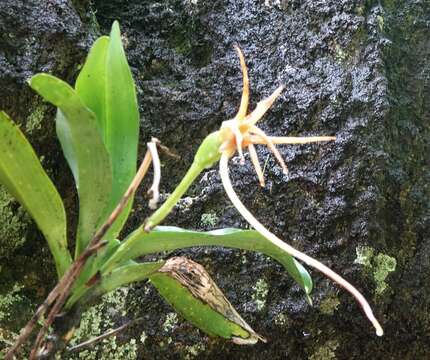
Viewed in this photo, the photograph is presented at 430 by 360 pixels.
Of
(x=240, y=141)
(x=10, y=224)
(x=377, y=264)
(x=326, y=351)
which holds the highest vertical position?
(x=240, y=141)

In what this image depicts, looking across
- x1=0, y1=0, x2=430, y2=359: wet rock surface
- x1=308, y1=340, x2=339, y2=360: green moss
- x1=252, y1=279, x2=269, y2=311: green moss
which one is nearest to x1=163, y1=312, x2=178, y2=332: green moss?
x1=0, y1=0, x2=430, y2=359: wet rock surface

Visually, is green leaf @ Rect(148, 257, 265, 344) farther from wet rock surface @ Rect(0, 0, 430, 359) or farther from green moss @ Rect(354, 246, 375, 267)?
green moss @ Rect(354, 246, 375, 267)

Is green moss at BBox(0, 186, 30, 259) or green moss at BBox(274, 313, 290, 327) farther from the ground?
green moss at BBox(0, 186, 30, 259)

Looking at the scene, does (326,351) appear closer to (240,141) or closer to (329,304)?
(329,304)

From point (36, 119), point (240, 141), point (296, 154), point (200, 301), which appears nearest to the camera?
point (240, 141)

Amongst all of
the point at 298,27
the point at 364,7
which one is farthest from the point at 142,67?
the point at 364,7

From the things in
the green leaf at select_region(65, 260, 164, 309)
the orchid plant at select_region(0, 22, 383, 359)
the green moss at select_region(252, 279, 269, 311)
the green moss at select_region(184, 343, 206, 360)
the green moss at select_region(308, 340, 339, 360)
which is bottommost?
the green moss at select_region(308, 340, 339, 360)

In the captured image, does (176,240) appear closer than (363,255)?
Yes

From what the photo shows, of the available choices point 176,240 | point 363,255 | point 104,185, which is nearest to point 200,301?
point 176,240
